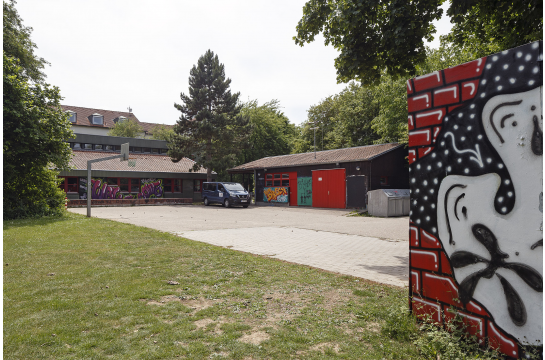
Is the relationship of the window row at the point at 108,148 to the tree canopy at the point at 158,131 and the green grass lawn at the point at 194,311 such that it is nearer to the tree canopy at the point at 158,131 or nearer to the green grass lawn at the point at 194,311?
the tree canopy at the point at 158,131

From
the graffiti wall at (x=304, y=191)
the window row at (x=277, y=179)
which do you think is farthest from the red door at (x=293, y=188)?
the window row at (x=277, y=179)

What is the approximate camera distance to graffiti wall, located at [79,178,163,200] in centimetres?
3184

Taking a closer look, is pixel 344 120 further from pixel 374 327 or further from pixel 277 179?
pixel 374 327

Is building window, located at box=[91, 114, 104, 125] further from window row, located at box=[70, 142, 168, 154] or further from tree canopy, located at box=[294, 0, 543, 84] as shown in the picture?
tree canopy, located at box=[294, 0, 543, 84]

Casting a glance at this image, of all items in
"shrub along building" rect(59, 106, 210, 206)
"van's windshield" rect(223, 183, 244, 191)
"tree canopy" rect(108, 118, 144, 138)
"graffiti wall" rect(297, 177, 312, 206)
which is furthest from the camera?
"tree canopy" rect(108, 118, 144, 138)

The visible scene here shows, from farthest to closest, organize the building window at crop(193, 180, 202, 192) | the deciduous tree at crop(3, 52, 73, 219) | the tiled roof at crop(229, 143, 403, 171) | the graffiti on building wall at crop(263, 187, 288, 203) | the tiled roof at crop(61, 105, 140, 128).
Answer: the tiled roof at crop(61, 105, 140, 128), the building window at crop(193, 180, 202, 192), the graffiti on building wall at crop(263, 187, 288, 203), the tiled roof at crop(229, 143, 403, 171), the deciduous tree at crop(3, 52, 73, 219)

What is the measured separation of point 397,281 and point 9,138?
1665 centimetres

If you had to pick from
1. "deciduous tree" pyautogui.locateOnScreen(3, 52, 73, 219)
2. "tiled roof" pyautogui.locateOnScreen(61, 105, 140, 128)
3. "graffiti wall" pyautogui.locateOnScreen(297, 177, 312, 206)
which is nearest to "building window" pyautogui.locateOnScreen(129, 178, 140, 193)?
"graffiti wall" pyautogui.locateOnScreen(297, 177, 312, 206)

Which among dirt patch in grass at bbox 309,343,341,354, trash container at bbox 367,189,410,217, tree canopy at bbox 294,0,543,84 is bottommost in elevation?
dirt patch in grass at bbox 309,343,341,354

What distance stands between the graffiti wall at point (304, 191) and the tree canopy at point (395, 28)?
1892 cm

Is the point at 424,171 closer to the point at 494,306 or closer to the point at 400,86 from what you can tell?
the point at 494,306

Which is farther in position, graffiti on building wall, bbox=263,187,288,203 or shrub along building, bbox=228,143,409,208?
graffiti on building wall, bbox=263,187,288,203

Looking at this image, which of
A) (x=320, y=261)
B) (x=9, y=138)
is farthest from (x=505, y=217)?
(x=9, y=138)

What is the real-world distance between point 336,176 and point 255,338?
22.8 metres
